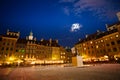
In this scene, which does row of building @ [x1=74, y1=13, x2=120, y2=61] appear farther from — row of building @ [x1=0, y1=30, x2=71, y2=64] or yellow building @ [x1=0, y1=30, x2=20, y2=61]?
yellow building @ [x1=0, y1=30, x2=20, y2=61]

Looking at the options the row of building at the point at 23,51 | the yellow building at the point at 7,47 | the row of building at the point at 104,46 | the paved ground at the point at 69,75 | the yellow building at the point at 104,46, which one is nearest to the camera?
the paved ground at the point at 69,75

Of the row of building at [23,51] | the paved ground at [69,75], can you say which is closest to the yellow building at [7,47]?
the row of building at [23,51]

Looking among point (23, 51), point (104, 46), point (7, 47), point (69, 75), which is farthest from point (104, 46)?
point (7, 47)

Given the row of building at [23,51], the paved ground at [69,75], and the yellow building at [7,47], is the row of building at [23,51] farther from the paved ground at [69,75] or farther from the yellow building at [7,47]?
the paved ground at [69,75]

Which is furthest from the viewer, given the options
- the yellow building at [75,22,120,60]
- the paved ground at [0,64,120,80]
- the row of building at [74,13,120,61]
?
the yellow building at [75,22,120,60]

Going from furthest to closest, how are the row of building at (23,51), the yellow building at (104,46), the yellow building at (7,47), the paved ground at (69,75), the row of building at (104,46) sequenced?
the row of building at (23,51) < the yellow building at (7,47) < the yellow building at (104,46) < the row of building at (104,46) < the paved ground at (69,75)

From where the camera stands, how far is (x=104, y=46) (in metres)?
50.2

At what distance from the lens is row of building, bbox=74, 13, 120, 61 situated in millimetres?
44150

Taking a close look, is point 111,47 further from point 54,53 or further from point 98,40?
point 54,53

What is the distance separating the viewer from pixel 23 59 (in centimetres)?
5484

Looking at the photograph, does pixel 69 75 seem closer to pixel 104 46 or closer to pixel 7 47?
pixel 104 46

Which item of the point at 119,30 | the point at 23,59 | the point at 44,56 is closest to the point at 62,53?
the point at 44,56

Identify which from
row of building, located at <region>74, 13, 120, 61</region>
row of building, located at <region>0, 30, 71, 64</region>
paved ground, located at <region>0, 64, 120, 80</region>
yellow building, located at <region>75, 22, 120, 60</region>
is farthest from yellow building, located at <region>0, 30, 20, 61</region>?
paved ground, located at <region>0, 64, 120, 80</region>

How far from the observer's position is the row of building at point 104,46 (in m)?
44.2
